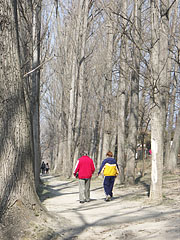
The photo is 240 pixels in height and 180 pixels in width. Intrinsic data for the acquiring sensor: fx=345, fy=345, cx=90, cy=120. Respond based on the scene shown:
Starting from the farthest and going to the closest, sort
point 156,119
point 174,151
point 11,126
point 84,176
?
point 174,151 → point 84,176 → point 156,119 → point 11,126

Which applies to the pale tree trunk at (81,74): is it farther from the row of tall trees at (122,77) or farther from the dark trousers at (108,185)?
the dark trousers at (108,185)

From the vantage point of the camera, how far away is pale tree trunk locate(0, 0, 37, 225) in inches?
239

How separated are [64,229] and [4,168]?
1.65 meters

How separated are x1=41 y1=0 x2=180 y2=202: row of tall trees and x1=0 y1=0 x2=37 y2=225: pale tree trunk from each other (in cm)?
368

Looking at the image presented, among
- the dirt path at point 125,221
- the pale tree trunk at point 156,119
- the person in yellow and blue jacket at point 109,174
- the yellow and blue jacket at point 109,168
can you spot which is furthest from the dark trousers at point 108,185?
the pale tree trunk at point 156,119

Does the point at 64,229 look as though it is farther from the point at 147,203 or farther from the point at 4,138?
the point at 147,203

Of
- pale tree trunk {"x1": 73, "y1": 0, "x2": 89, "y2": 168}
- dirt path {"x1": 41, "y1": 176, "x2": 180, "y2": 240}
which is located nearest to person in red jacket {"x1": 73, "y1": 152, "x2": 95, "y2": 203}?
dirt path {"x1": 41, "y1": 176, "x2": 180, "y2": 240}

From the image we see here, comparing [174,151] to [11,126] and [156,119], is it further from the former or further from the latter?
[11,126]

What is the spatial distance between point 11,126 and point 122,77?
776 centimetres

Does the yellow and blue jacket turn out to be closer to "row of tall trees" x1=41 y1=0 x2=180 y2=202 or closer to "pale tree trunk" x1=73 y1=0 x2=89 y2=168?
"row of tall trees" x1=41 y1=0 x2=180 y2=202

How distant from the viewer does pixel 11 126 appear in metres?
6.16

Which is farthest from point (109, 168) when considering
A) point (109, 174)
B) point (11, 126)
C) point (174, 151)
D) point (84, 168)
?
point (174, 151)

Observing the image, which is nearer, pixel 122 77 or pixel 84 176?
pixel 84 176

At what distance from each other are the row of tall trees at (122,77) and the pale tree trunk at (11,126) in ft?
12.1
